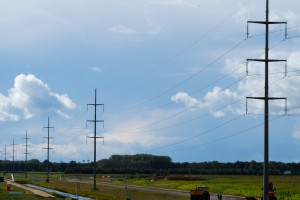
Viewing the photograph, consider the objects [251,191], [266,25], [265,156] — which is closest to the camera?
[265,156]

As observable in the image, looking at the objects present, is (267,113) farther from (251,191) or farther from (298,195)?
(251,191)

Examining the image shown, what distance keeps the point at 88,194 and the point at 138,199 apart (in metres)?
16.7

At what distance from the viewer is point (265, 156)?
46844 mm

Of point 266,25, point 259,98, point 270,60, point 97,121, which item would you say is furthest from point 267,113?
point 97,121

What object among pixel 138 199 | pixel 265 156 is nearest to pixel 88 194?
pixel 138 199

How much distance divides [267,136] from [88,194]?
55447 mm

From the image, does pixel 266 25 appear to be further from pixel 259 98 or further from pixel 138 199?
pixel 138 199

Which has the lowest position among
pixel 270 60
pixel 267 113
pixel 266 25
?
pixel 267 113

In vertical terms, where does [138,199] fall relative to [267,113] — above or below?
below

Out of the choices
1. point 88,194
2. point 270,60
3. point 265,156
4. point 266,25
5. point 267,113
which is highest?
point 266,25

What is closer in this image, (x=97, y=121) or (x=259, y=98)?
(x=259, y=98)

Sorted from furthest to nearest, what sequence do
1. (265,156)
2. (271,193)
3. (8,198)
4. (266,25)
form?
(8,198) < (271,193) < (266,25) < (265,156)

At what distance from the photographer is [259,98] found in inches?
1869

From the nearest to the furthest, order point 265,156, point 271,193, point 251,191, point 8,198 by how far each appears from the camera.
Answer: point 265,156, point 271,193, point 8,198, point 251,191
